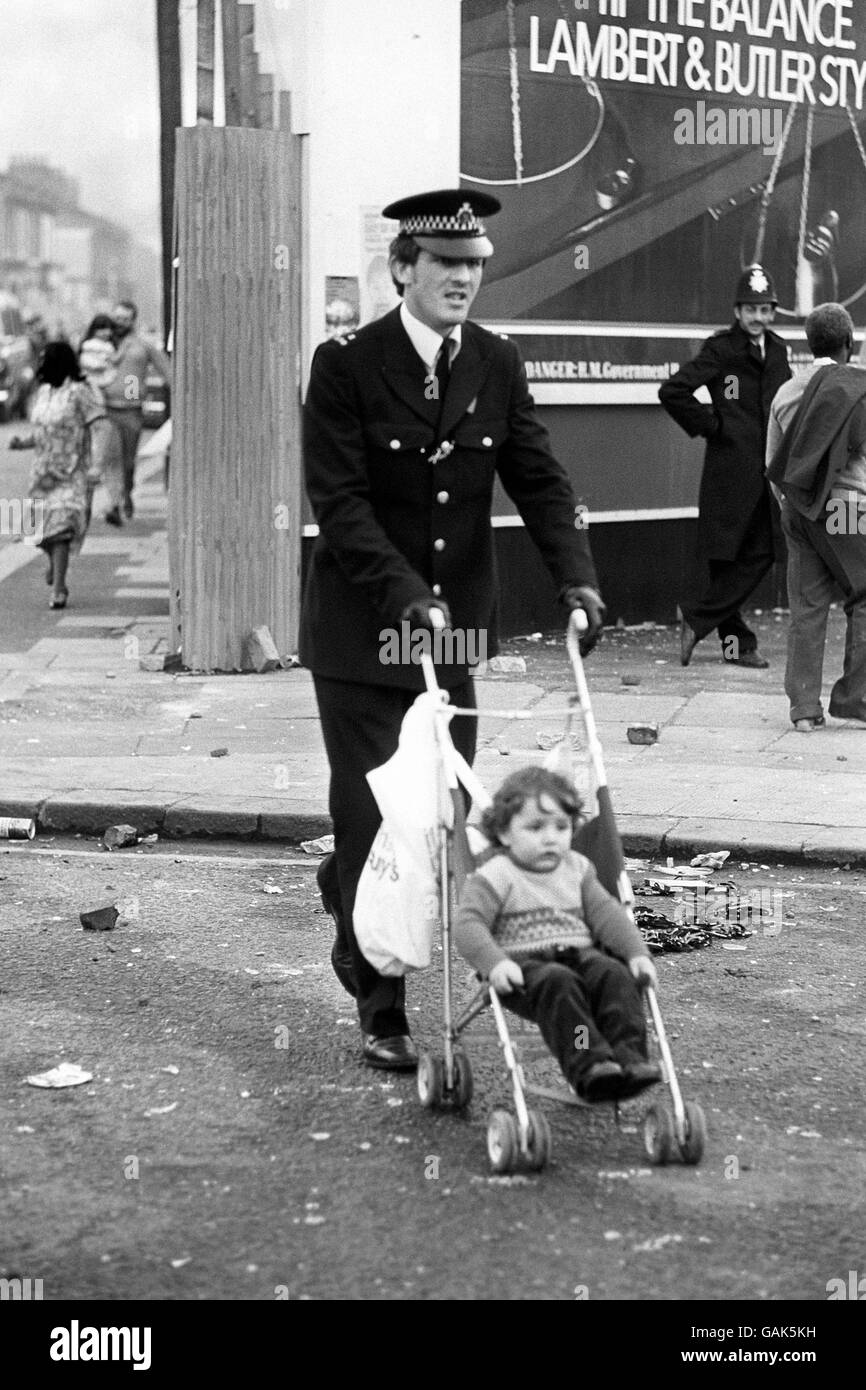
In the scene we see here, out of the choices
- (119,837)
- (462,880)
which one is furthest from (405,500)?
(119,837)

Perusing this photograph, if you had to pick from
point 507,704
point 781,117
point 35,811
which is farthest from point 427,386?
point 781,117

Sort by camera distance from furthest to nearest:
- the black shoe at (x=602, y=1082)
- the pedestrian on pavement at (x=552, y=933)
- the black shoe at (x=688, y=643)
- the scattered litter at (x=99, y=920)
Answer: the black shoe at (x=688, y=643) < the scattered litter at (x=99, y=920) < the pedestrian on pavement at (x=552, y=933) < the black shoe at (x=602, y=1082)

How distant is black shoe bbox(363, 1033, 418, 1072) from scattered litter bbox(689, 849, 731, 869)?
102 inches

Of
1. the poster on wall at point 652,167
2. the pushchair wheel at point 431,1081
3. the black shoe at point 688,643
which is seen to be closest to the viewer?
the pushchair wheel at point 431,1081

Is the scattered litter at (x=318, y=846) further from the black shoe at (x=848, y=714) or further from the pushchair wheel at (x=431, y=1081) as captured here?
the black shoe at (x=848, y=714)

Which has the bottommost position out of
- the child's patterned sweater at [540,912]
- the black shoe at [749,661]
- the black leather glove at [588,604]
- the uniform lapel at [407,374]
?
the black shoe at [749,661]

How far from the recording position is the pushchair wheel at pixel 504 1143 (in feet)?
Answer: 15.1

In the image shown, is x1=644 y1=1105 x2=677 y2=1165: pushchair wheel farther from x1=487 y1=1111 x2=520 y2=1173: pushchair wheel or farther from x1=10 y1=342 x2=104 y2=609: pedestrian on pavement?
x1=10 y1=342 x2=104 y2=609: pedestrian on pavement

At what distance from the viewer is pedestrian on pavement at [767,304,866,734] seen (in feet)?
33.1

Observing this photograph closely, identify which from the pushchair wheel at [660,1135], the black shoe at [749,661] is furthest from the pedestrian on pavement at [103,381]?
the pushchair wheel at [660,1135]

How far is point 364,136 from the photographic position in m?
12.1

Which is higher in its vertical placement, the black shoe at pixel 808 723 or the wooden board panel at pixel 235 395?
the wooden board panel at pixel 235 395

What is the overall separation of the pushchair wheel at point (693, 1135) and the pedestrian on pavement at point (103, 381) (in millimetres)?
14512
